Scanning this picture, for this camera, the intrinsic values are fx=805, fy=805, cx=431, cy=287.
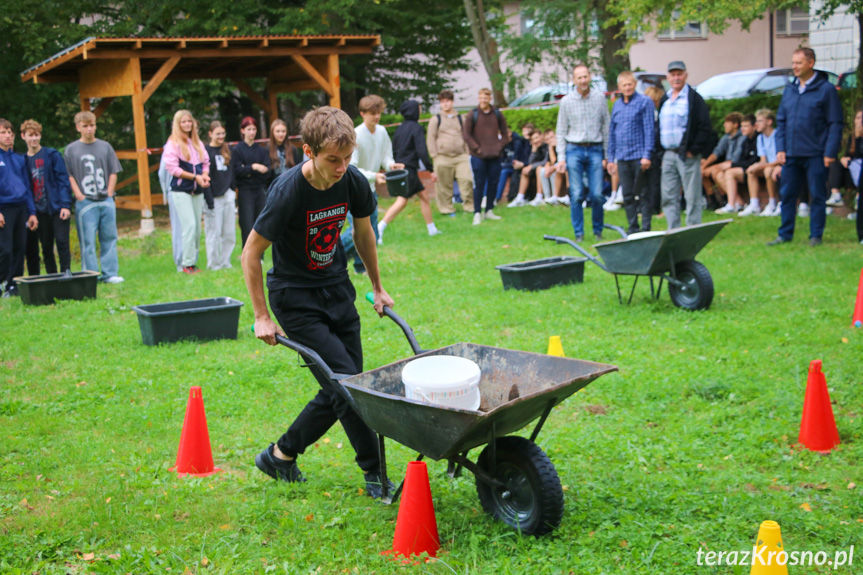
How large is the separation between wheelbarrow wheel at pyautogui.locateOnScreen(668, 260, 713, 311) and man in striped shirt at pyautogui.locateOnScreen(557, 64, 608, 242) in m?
3.38

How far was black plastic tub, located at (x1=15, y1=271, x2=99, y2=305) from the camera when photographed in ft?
27.9

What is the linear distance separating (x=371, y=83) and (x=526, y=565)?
2042 cm

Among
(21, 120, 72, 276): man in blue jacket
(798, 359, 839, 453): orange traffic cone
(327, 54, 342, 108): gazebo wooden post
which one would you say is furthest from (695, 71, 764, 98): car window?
(798, 359, 839, 453): orange traffic cone

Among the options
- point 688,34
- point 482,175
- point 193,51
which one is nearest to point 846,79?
point 482,175

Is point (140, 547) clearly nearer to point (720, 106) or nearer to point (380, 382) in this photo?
point (380, 382)

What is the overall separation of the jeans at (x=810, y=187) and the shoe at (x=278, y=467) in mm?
7883

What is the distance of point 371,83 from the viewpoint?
876 inches

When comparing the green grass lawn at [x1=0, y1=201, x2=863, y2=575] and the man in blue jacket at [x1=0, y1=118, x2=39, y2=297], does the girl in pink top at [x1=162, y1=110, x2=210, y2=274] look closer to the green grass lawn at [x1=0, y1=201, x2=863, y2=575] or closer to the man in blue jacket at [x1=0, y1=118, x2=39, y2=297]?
the man in blue jacket at [x1=0, y1=118, x2=39, y2=297]

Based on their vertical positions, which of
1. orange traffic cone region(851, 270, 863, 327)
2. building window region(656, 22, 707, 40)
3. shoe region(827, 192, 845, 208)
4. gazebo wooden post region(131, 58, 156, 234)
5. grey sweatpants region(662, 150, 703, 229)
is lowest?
orange traffic cone region(851, 270, 863, 327)

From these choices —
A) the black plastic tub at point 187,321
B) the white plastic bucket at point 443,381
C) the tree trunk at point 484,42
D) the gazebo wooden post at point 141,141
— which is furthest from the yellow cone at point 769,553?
the tree trunk at point 484,42

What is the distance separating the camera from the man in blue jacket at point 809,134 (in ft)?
30.4

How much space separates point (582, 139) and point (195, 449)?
7585 millimetres

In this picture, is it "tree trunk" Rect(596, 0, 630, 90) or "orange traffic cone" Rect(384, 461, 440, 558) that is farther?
"tree trunk" Rect(596, 0, 630, 90)

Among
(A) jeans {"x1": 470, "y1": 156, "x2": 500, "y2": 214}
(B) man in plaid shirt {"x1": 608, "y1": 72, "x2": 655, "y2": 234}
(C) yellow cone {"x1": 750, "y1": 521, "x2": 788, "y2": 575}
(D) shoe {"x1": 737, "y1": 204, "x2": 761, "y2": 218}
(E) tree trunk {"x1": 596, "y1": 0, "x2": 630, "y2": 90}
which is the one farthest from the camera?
(E) tree trunk {"x1": 596, "y1": 0, "x2": 630, "y2": 90}
